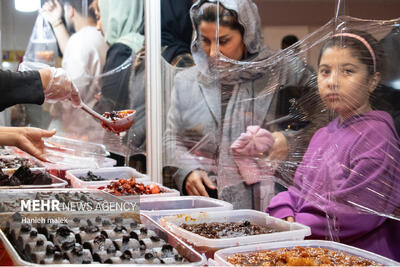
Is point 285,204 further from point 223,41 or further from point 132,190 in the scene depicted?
point 223,41

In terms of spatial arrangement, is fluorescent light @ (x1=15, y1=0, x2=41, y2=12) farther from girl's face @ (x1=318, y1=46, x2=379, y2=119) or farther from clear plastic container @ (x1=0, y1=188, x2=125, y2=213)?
girl's face @ (x1=318, y1=46, x2=379, y2=119)

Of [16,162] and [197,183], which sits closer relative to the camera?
[16,162]

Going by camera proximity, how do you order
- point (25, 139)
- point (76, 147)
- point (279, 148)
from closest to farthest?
point (25, 139) → point (279, 148) → point (76, 147)

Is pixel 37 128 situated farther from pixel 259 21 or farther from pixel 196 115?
pixel 259 21

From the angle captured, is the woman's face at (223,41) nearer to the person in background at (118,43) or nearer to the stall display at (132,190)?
the person in background at (118,43)

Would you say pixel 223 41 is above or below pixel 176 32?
below

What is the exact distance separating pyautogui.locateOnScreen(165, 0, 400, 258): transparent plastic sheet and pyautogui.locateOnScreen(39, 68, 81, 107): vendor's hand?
809 millimetres

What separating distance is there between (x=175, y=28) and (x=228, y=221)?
5.30 ft

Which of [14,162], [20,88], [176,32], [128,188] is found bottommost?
[128,188]

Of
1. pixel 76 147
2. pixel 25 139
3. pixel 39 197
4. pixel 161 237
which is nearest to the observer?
pixel 161 237

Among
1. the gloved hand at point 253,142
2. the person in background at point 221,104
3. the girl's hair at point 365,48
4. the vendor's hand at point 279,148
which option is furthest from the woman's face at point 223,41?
the girl's hair at point 365,48

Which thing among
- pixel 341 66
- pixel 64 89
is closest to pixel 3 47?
pixel 64 89

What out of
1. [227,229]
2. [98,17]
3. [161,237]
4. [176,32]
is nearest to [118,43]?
[98,17]

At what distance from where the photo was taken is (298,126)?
2.33 m
